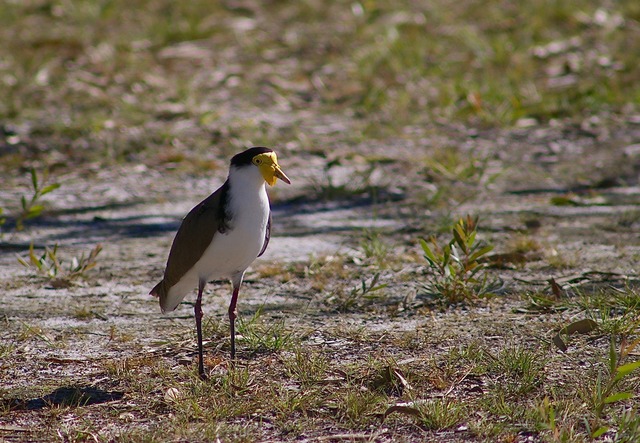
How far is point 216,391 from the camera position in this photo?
14.5ft

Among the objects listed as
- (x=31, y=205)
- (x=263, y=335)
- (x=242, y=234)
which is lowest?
(x=263, y=335)

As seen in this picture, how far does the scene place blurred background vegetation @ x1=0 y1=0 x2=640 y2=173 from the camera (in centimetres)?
850

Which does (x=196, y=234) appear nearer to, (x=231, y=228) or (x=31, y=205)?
(x=231, y=228)

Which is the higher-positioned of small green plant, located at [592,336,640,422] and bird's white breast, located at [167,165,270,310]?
bird's white breast, located at [167,165,270,310]

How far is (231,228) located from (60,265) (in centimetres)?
197

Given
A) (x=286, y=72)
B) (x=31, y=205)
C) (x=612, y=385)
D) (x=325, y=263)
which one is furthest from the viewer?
(x=286, y=72)

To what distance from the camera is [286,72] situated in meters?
10.0

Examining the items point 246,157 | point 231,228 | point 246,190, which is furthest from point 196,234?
point 246,157

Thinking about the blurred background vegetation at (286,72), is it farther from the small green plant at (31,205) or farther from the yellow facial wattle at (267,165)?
the yellow facial wattle at (267,165)

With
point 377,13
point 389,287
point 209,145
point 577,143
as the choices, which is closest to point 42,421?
point 389,287

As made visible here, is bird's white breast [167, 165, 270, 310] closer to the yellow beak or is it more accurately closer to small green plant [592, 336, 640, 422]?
the yellow beak

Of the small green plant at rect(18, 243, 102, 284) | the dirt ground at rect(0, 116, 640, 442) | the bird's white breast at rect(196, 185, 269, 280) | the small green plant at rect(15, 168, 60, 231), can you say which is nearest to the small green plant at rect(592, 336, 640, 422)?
the dirt ground at rect(0, 116, 640, 442)

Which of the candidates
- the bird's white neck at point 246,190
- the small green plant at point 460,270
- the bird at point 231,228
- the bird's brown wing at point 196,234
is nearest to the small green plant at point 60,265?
the bird's brown wing at point 196,234

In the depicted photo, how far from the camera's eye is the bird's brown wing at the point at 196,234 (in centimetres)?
470
